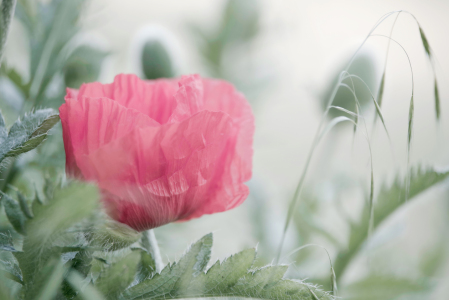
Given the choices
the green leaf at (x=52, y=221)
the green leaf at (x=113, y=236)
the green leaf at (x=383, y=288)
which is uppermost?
the green leaf at (x=52, y=221)

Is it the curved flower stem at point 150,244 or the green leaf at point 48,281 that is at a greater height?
the green leaf at point 48,281

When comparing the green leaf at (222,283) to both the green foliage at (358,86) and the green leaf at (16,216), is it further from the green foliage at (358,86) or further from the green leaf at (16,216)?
the green foliage at (358,86)

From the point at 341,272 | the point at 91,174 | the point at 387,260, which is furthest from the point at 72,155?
the point at 387,260

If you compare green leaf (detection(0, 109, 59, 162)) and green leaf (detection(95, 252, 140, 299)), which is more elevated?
green leaf (detection(0, 109, 59, 162))

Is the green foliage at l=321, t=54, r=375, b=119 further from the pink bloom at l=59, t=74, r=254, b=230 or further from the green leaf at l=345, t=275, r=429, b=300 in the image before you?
the pink bloom at l=59, t=74, r=254, b=230

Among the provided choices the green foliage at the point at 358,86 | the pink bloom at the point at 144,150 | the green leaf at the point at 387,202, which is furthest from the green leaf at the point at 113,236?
the green foliage at the point at 358,86

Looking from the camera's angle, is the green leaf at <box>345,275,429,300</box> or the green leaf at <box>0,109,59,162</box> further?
the green leaf at <box>345,275,429,300</box>

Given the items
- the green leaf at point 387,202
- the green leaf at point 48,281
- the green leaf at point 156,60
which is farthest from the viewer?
the green leaf at point 156,60

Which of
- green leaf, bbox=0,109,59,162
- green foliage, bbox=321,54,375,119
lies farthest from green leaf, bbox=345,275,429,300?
green leaf, bbox=0,109,59,162
